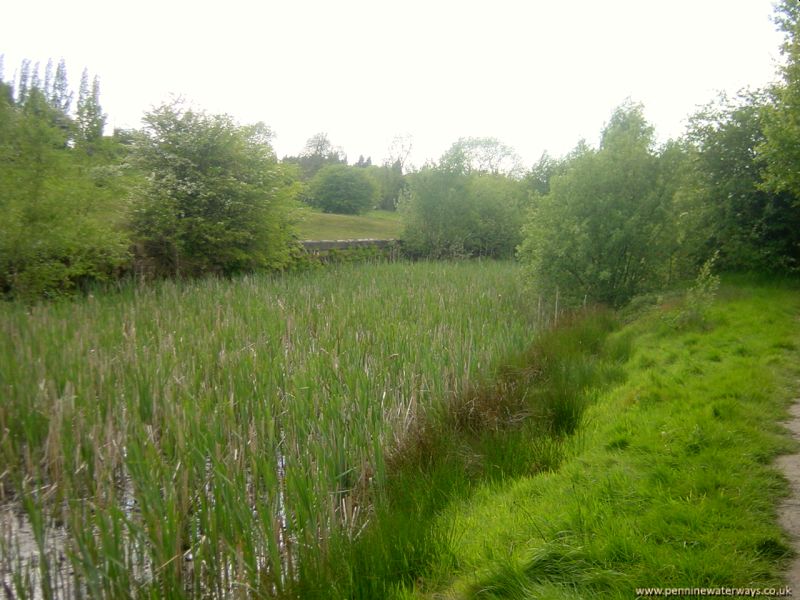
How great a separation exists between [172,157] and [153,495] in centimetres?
1414

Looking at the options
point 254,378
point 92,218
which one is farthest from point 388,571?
point 92,218

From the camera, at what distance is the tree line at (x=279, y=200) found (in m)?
10.3

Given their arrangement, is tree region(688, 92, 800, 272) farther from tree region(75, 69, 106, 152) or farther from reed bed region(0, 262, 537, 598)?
tree region(75, 69, 106, 152)

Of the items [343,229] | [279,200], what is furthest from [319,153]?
[279,200]

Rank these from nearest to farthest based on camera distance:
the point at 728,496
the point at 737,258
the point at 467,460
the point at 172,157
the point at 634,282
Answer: the point at 728,496 < the point at 467,460 < the point at 634,282 < the point at 737,258 < the point at 172,157

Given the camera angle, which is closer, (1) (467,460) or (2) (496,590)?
(2) (496,590)

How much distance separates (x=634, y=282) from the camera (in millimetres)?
11117

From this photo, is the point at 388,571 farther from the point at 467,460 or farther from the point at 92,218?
the point at 92,218

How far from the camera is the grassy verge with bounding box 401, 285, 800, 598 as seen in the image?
2.67 metres

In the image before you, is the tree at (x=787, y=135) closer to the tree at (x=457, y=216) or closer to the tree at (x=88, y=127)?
the tree at (x=88, y=127)

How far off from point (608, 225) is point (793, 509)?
8107 millimetres

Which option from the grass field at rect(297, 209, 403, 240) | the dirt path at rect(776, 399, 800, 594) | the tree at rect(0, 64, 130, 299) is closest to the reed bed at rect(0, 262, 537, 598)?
the tree at rect(0, 64, 130, 299)

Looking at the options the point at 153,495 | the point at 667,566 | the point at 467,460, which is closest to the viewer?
the point at 667,566

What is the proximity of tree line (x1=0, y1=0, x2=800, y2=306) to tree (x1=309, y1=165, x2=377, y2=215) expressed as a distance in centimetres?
2752
